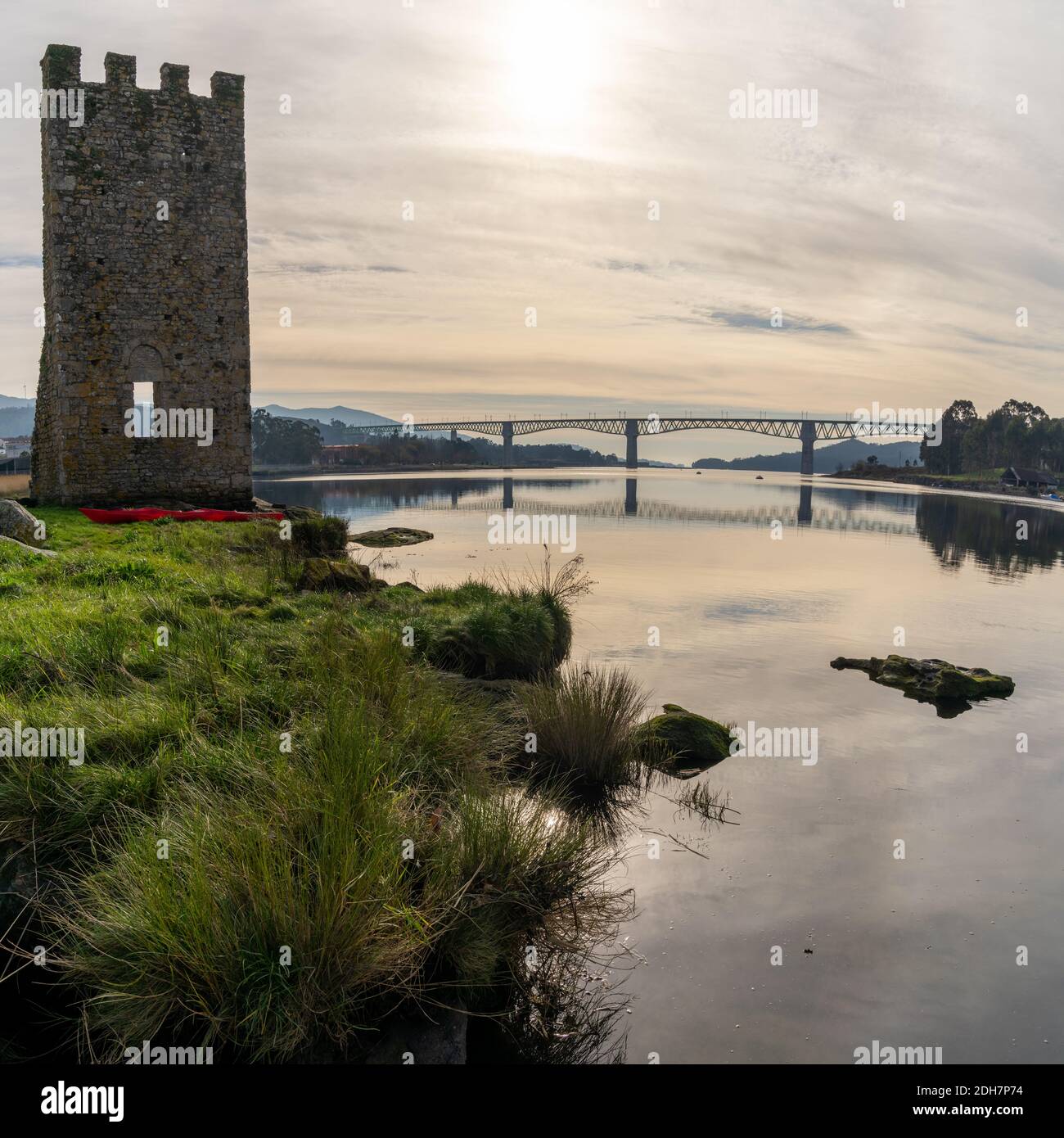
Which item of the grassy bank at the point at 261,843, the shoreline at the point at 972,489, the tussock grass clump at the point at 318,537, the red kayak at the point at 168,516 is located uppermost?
the shoreline at the point at 972,489

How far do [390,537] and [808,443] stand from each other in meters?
115

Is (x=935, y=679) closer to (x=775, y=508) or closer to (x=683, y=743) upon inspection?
(x=683, y=743)

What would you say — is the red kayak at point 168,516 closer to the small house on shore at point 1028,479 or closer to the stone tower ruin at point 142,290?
the stone tower ruin at point 142,290

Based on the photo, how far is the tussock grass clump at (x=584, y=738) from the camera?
8.36 meters

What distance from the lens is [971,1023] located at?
5.13 metres

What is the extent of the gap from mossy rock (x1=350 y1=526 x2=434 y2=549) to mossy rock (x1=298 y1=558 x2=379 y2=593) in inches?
432

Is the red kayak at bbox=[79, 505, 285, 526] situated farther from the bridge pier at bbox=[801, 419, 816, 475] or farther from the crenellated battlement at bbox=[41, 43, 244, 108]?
the bridge pier at bbox=[801, 419, 816, 475]

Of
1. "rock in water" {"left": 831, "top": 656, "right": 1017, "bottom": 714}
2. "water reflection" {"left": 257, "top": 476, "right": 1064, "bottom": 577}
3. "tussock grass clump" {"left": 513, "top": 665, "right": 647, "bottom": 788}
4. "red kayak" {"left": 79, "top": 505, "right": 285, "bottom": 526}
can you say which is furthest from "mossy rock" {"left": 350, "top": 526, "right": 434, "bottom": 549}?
"tussock grass clump" {"left": 513, "top": 665, "right": 647, "bottom": 788}

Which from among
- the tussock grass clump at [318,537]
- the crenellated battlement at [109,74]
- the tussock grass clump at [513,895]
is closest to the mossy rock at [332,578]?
the tussock grass clump at [318,537]

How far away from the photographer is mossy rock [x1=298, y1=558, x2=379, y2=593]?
45.5 ft

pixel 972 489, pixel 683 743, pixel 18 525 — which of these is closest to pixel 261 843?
pixel 683 743

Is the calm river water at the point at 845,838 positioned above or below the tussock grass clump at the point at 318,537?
below

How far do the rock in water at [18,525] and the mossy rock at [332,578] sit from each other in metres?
4.41

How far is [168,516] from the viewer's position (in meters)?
19.8
